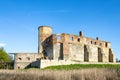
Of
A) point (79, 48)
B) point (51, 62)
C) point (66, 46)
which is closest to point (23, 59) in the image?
point (51, 62)

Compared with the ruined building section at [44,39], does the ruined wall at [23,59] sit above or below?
below

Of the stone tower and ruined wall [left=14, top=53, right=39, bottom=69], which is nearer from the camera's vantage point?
ruined wall [left=14, top=53, right=39, bottom=69]

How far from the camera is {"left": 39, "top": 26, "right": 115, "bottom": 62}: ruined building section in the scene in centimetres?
4956

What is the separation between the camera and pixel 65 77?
45.7 ft

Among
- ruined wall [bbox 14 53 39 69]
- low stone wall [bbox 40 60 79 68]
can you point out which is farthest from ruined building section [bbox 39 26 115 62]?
low stone wall [bbox 40 60 79 68]

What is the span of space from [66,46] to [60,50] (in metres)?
1.42

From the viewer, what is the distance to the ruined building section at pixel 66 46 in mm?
49562

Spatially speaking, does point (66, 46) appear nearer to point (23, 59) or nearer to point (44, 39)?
point (44, 39)

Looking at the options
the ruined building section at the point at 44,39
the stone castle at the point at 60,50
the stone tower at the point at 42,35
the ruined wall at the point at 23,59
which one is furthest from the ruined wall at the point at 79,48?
the ruined wall at the point at 23,59

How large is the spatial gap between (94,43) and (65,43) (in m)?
8.90

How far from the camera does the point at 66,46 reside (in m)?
49.9

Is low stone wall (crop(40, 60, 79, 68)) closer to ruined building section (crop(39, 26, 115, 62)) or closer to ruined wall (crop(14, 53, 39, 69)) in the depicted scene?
ruined building section (crop(39, 26, 115, 62))

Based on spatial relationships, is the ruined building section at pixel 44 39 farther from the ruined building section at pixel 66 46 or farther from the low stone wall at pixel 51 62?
the low stone wall at pixel 51 62

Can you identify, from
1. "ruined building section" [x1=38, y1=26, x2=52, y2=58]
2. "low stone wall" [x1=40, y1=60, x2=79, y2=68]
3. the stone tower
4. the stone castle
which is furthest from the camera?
the stone tower
